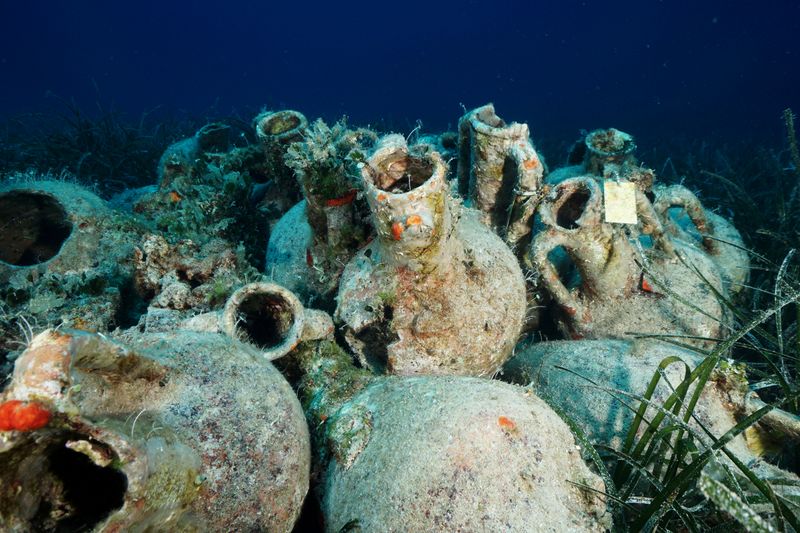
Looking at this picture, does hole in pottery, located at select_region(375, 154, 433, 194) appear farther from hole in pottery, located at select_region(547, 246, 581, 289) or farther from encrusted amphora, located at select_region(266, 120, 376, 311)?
hole in pottery, located at select_region(547, 246, 581, 289)

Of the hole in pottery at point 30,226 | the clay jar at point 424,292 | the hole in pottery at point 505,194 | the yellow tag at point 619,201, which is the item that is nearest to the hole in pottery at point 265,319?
the clay jar at point 424,292

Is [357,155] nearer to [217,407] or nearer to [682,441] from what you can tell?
[217,407]

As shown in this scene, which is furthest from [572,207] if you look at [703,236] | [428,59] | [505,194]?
[428,59]

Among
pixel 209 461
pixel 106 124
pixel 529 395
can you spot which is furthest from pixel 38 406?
pixel 106 124

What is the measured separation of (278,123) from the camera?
4027 millimetres

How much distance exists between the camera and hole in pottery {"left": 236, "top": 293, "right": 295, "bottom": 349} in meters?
2.64

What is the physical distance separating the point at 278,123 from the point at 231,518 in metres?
3.47

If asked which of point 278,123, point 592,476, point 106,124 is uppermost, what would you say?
point 106,124

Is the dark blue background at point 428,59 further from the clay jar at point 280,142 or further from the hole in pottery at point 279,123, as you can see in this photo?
the hole in pottery at point 279,123

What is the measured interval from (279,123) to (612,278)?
136 inches

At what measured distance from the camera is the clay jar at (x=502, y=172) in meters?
3.44

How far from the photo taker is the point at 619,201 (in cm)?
332

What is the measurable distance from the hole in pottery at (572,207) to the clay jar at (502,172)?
1.05 feet

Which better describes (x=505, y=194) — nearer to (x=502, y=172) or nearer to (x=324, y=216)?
(x=502, y=172)
